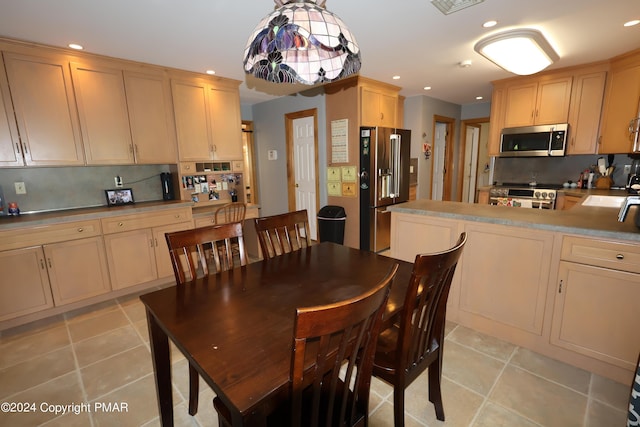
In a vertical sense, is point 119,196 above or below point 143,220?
above

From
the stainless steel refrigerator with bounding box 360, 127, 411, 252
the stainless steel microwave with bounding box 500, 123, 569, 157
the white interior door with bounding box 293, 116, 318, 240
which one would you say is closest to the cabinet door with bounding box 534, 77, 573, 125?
the stainless steel microwave with bounding box 500, 123, 569, 157

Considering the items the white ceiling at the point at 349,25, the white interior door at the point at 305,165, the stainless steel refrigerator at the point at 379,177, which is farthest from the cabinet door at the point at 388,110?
the white interior door at the point at 305,165

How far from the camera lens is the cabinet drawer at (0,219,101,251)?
2.34m

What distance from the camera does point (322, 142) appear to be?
171 inches

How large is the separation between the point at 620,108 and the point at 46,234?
5.68 m

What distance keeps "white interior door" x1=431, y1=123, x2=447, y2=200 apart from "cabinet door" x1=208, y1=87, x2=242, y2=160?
3646mm

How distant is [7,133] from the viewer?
247cm

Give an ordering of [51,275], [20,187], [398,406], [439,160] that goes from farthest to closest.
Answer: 1. [439,160]
2. [20,187]
3. [51,275]
4. [398,406]

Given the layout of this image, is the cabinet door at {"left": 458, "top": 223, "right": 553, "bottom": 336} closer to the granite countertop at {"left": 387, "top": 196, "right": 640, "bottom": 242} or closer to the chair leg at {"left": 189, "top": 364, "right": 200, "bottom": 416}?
the granite countertop at {"left": 387, "top": 196, "right": 640, "bottom": 242}

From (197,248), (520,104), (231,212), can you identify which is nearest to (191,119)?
(231,212)

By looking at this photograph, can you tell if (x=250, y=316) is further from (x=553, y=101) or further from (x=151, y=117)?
(x=553, y=101)

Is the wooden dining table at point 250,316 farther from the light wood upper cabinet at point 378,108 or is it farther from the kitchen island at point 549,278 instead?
the light wood upper cabinet at point 378,108

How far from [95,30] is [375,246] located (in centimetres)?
355

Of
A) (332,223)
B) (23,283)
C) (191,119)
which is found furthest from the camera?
(332,223)
